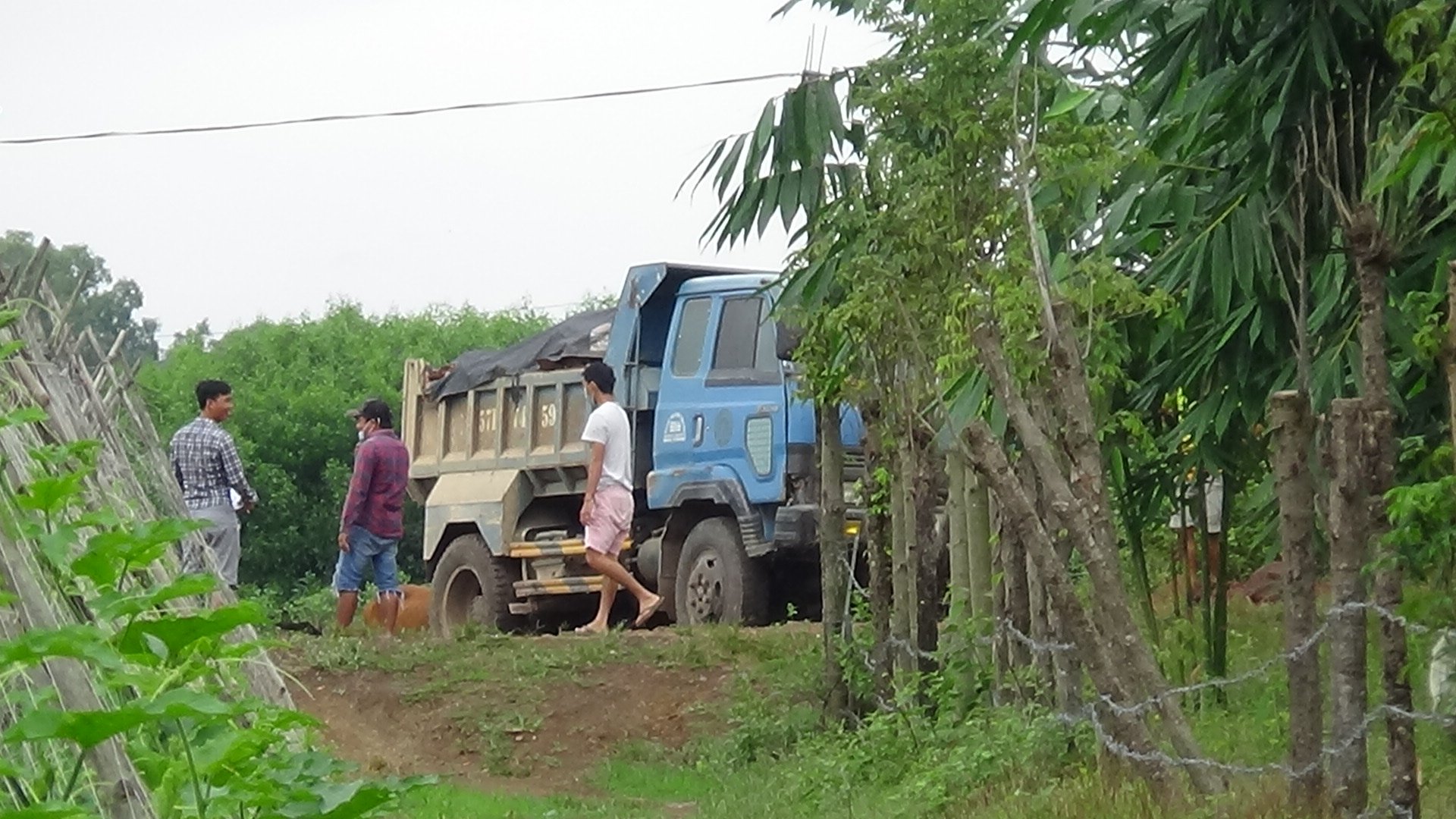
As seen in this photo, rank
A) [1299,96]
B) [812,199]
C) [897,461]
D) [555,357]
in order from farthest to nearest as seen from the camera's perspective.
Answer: [555,357], [897,461], [812,199], [1299,96]

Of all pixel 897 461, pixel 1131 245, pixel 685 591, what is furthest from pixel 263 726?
pixel 685 591

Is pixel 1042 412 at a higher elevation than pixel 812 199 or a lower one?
lower

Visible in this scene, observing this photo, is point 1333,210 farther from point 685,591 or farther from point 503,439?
point 503,439

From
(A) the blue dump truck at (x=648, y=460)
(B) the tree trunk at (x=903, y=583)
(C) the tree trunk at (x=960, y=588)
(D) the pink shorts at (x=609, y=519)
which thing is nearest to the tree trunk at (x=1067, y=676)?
(C) the tree trunk at (x=960, y=588)

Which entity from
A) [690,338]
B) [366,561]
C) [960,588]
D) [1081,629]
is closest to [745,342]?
[690,338]

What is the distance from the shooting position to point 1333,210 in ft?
23.0

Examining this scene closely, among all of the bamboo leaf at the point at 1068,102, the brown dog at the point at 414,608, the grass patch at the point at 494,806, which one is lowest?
the grass patch at the point at 494,806

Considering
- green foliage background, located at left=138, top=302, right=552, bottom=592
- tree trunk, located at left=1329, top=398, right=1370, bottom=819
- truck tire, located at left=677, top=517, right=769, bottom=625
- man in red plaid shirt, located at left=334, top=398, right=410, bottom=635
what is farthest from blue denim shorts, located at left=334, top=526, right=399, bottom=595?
green foliage background, located at left=138, top=302, right=552, bottom=592

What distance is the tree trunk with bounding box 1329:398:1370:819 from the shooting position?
5.64m

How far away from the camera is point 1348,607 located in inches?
223

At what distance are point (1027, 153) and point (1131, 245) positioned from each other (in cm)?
56

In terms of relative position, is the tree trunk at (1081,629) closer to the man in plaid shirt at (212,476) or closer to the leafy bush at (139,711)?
the leafy bush at (139,711)

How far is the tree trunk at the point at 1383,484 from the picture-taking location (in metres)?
5.61

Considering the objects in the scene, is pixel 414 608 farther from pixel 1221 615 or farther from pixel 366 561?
pixel 1221 615
